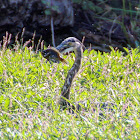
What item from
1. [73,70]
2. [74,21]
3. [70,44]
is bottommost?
[73,70]

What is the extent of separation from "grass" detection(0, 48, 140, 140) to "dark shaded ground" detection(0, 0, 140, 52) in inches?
63.6

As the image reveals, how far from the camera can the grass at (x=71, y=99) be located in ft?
9.78

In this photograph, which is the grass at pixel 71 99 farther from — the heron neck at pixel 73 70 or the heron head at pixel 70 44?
the heron head at pixel 70 44

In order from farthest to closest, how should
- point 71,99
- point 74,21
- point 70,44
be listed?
point 74,21
point 71,99
point 70,44

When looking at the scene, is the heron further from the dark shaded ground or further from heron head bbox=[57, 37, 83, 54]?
the dark shaded ground

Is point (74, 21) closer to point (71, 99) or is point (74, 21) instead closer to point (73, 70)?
point (71, 99)

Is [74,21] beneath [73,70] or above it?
above

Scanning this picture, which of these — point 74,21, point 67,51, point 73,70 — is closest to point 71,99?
point 73,70

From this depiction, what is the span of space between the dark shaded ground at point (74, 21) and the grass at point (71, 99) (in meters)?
1.62

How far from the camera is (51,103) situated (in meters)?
3.87

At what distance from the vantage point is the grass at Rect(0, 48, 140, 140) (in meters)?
2.98

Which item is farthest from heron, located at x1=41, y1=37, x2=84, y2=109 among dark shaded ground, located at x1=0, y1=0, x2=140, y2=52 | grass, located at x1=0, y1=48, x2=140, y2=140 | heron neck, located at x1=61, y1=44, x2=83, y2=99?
dark shaded ground, located at x1=0, y1=0, x2=140, y2=52

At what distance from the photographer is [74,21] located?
7637mm

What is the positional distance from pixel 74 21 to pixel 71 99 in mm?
3808
